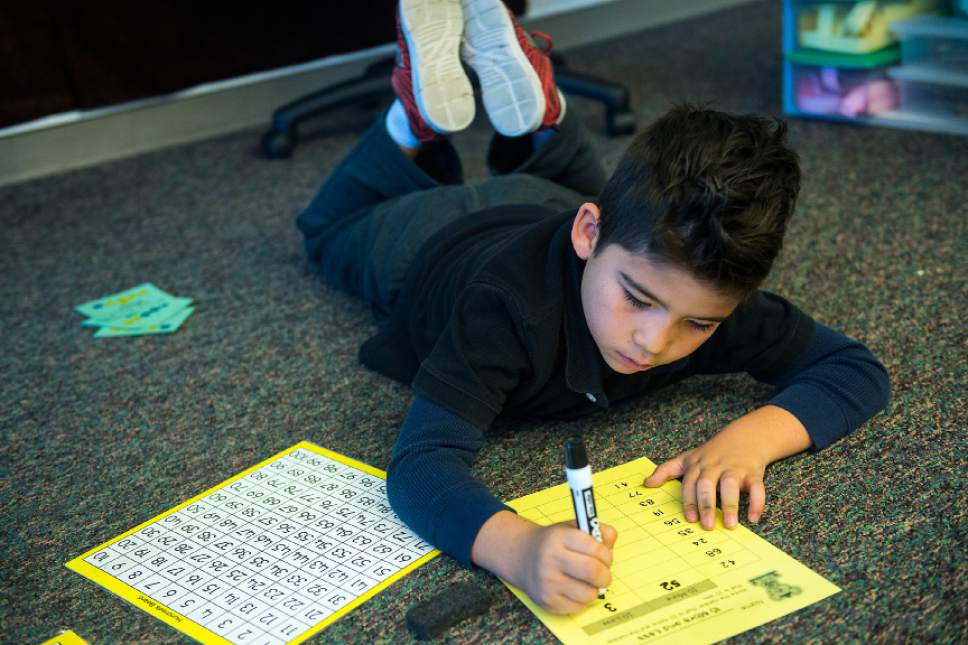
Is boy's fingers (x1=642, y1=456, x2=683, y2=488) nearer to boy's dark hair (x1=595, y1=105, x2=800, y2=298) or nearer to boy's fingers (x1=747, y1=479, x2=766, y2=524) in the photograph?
boy's fingers (x1=747, y1=479, x2=766, y2=524)

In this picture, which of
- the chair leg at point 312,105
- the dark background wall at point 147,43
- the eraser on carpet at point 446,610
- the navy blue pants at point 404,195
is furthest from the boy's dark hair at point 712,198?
the dark background wall at point 147,43

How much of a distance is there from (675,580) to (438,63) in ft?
2.46

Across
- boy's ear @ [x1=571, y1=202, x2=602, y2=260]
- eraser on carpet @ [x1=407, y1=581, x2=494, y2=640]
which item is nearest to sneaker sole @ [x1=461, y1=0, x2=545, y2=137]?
boy's ear @ [x1=571, y1=202, x2=602, y2=260]

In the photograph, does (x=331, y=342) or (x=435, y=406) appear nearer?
(x=435, y=406)

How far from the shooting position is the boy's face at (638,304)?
76 cm

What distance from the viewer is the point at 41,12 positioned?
5.61ft

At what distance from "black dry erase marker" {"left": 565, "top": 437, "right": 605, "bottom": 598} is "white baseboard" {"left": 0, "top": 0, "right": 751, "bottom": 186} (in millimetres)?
1479

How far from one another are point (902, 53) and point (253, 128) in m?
1.20

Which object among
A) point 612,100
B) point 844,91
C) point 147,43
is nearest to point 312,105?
point 147,43

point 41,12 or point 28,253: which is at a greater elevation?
point 41,12

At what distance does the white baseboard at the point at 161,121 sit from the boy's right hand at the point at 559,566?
145 centimetres

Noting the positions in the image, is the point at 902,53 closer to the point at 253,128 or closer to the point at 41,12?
the point at 253,128

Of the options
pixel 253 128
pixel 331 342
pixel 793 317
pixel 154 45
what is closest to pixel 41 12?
pixel 154 45

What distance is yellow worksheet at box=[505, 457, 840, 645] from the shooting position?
688 mm
